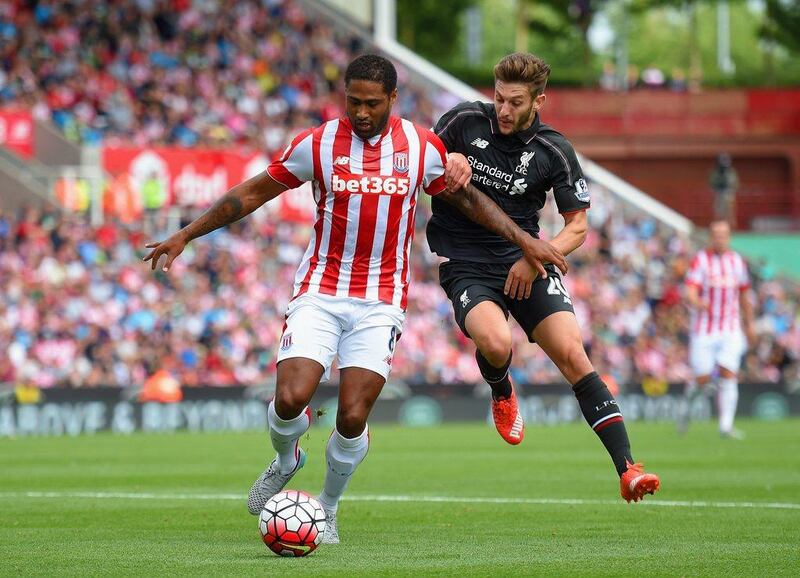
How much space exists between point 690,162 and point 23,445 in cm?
3131

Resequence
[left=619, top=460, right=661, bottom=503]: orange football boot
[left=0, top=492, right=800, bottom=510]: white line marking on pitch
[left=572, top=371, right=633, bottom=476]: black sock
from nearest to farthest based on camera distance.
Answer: [left=619, top=460, right=661, bottom=503]: orange football boot, [left=572, top=371, right=633, bottom=476]: black sock, [left=0, top=492, right=800, bottom=510]: white line marking on pitch

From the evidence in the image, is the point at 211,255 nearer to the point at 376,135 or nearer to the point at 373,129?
the point at 376,135

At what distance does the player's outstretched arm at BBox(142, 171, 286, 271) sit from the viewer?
322 inches

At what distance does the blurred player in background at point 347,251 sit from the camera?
26.4ft

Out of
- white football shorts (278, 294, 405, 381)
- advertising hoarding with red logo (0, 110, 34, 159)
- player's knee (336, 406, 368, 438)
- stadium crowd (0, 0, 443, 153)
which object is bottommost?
player's knee (336, 406, 368, 438)

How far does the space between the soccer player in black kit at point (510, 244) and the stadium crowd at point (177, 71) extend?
18983 mm

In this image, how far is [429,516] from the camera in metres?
9.53

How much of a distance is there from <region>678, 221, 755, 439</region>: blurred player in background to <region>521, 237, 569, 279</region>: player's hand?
9.73 m

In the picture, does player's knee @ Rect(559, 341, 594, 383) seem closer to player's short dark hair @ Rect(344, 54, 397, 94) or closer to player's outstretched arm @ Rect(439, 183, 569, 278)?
player's outstretched arm @ Rect(439, 183, 569, 278)

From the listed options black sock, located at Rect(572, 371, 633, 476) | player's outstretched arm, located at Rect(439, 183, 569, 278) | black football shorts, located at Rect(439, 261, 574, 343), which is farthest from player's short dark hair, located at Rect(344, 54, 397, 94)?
black sock, located at Rect(572, 371, 633, 476)

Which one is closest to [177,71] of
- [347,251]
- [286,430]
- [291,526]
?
[347,251]

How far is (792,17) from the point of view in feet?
171

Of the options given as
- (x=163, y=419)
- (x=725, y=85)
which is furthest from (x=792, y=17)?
(x=163, y=419)

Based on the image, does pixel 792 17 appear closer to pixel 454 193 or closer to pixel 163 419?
pixel 163 419
